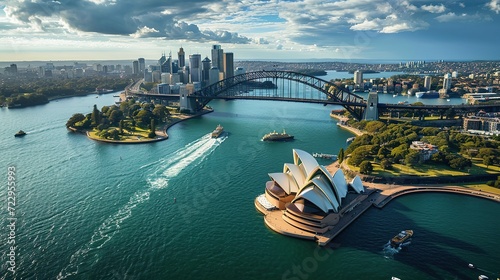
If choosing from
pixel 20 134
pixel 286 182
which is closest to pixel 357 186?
pixel 286 182

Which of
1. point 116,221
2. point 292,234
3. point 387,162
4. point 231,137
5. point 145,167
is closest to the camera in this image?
point 292,234

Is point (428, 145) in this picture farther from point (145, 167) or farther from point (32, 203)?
point (32, 203)

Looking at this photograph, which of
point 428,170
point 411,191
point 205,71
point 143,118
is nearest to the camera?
point 411,191

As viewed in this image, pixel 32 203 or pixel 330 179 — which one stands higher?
pixel 330 179

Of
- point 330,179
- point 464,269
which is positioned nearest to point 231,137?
point 330,179

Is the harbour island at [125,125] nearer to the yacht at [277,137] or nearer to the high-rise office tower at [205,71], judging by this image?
the yacht at [277,137]

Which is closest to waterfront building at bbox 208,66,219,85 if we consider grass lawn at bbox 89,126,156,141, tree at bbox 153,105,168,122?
tree at bbox 153,105,168,122

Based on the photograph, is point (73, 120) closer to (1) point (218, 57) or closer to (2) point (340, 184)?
(2) point (340, 184)

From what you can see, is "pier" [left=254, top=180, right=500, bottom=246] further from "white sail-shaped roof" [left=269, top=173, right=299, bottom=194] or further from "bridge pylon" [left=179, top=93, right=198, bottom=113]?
"bridge pylon" [left=179, top=93, right=198, bottom=113]
